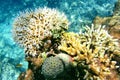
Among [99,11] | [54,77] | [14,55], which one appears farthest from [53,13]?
[14,55]

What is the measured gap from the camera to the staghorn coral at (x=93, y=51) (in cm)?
486

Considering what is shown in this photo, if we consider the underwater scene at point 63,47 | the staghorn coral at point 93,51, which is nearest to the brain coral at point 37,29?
the underwater scene at point 63,47

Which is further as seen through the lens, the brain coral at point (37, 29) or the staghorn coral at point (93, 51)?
the brain coral at point (37, 29)

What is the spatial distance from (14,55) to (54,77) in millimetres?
7105

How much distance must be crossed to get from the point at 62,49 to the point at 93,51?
2.24 feet

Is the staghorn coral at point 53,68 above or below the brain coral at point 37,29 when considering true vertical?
below

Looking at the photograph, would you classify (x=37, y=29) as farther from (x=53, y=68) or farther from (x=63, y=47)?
(x=53, y=68)

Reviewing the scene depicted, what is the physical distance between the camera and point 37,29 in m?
5.70

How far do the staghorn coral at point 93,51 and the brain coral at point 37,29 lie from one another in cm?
36

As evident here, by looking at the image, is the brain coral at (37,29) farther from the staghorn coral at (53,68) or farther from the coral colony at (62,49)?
the staghorn coral at (53,68)

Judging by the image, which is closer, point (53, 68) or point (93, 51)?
point (53, 68)

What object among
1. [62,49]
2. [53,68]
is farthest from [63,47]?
[53,68]

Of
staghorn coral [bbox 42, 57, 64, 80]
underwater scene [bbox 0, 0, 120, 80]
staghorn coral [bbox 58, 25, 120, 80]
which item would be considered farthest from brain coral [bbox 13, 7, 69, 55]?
staghorn coral [bbox 42, 57, 64, 80]

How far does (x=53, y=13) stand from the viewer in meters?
5.91
